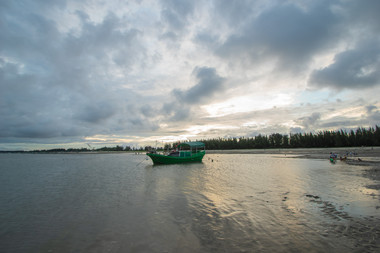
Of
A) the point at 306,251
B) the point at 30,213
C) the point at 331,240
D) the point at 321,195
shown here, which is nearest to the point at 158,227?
the point at 306,251

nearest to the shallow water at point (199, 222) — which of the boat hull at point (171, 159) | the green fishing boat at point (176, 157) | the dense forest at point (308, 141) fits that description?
the boat hull at point (171, 159)

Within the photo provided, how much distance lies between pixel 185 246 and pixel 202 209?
3878 mm

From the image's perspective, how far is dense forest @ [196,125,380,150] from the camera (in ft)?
255

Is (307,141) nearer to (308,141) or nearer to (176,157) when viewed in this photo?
(308,141)

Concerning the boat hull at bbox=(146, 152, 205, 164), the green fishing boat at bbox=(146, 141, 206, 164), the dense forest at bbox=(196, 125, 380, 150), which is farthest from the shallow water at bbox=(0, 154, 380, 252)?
the dense forest at bbox=(196, 125, 380, 150)

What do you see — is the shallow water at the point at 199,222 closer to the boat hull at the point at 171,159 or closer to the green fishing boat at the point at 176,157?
the boat hull at the point at 171,159

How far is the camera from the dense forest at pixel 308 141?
7781 cm

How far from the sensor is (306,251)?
5352 millimetres

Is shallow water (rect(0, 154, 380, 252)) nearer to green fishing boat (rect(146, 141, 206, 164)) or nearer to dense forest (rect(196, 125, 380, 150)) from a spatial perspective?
green fishing boat (rect(146, 141, 206, 164))

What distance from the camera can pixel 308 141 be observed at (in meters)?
97.5

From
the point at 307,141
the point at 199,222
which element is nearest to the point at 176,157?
the point at 199,222

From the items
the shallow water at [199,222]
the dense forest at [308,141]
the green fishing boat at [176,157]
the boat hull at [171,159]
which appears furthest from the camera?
the dense forest at [308,141]

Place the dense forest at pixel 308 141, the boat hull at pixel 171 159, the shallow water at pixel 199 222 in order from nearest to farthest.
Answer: the shallow water at pixel 199 222 < the boat hull at pixel 171 159 < the dense forest at pixel 308 141

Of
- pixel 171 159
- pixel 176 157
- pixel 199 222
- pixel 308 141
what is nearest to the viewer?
pixel 199 222
